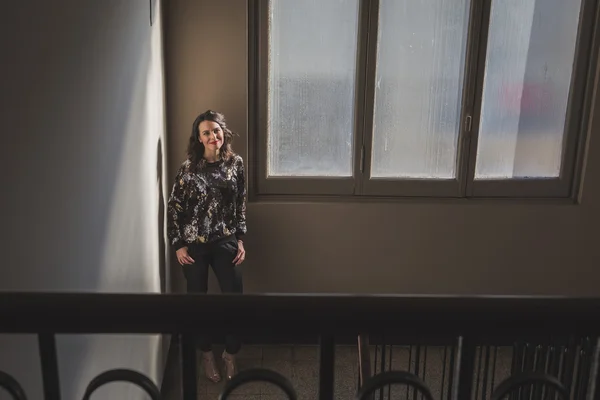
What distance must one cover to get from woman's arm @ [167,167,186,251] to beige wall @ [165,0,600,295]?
→ 1.18ft

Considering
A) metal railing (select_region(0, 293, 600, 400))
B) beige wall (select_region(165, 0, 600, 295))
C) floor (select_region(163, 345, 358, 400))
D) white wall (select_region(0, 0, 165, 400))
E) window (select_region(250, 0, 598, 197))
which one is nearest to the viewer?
metal railing (select_region(0, 293, 600, 400))

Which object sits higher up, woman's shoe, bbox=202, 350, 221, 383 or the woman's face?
the woman's face

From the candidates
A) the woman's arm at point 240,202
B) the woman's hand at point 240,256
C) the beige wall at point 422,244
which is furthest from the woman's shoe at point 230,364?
the woman's arm at point 240,202

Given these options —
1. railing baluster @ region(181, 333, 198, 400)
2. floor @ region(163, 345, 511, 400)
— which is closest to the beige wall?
floor @ region(163, 345, 511, 400)

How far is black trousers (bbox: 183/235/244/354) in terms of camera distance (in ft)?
11.8

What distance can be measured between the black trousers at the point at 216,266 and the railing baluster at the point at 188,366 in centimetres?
275

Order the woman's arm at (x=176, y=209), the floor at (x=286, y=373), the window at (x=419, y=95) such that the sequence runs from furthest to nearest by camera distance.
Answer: the window at (x=419, y=95), the floor at (x=286, y=373), the woman's arm at (x=176, y=209)

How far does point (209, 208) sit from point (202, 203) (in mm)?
48

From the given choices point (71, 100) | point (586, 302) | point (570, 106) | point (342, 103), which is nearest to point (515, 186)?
point (570, 106)

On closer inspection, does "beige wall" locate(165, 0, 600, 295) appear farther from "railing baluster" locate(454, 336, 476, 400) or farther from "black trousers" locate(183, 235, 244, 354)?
"railing baluster" locate(454, 336, 476, 400)

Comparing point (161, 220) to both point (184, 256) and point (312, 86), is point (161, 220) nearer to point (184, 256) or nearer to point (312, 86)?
point (184, 256)

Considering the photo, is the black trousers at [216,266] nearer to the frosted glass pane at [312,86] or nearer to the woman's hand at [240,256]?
the woman's hand at [240,256]

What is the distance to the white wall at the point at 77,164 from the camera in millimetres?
1521

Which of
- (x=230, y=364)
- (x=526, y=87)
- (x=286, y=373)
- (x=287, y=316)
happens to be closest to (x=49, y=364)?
(x=287, y=316)
